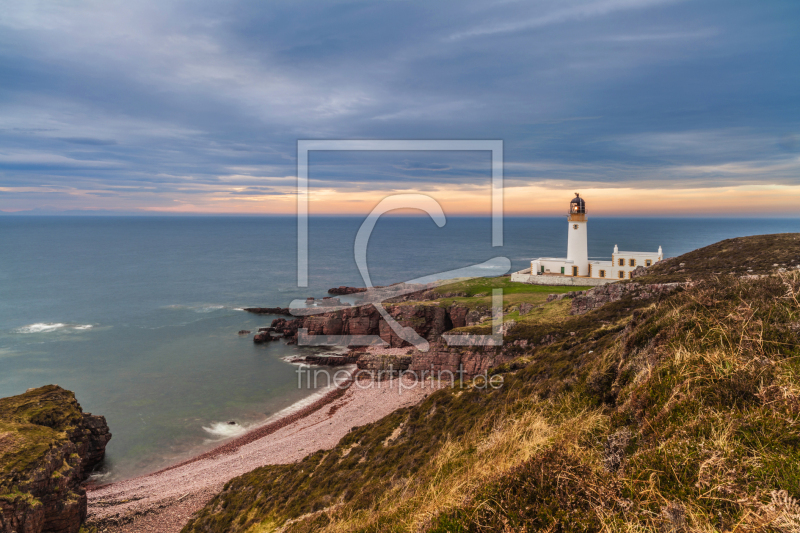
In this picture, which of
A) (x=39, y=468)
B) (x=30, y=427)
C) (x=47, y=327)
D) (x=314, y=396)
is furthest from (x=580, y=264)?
(x=47, y=327)

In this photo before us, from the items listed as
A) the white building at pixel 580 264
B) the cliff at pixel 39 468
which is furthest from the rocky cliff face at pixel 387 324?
the cliff at pixel 39 468

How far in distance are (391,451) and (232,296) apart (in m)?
60.8

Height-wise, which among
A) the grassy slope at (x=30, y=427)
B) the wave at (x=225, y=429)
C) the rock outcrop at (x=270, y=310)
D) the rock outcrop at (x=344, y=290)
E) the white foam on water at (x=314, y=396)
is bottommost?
the wave at (x=225, y=429)

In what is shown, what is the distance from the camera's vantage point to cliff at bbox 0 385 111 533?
14.1m

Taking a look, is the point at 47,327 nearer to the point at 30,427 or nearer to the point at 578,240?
the point at 30,427

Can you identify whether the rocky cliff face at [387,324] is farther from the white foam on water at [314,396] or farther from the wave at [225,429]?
the wave at [225,429]

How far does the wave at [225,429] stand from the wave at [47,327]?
3405cm

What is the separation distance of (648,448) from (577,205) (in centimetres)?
5039

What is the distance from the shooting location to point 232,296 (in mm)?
67438

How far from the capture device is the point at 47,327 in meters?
51.0

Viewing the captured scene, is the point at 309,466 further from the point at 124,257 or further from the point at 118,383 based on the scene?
the point at 124,257

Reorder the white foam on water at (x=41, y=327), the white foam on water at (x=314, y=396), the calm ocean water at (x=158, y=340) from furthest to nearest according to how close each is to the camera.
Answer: the white foam on water at (x=41, y=327), the white foam on water at (x=314, y=396), the calm ocean water at (x=158, y=340)

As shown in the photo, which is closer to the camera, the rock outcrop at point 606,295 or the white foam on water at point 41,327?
the rock outcrop at point 606,295

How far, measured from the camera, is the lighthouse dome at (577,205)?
49866mm
